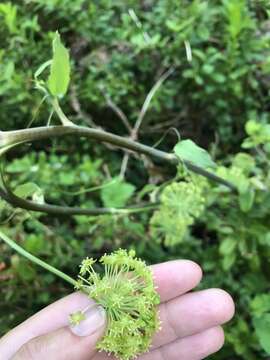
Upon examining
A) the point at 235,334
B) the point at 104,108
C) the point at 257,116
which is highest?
the point at 104,108

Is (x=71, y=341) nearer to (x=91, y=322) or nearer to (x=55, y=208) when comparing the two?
(x=91, y=322)

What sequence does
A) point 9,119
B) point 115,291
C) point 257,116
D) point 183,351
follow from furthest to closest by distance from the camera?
point 9,119
point 257,116
point 183,351
point 115,291

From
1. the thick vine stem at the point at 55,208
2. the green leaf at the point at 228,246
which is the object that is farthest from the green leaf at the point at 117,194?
the green leaf at the point at 228,246

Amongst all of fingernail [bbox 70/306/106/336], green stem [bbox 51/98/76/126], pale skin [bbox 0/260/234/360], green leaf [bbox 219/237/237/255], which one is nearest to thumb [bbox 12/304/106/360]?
fingernail [bbox 70/306/106/336]

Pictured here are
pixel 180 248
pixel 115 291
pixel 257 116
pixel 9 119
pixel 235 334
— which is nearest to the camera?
pixel 115 291

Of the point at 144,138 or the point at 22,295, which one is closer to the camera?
the point at 22,295

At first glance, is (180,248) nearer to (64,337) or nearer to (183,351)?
(183,351)

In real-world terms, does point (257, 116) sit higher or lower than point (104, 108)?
lower

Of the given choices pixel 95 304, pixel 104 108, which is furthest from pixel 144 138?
pixel 95 304
